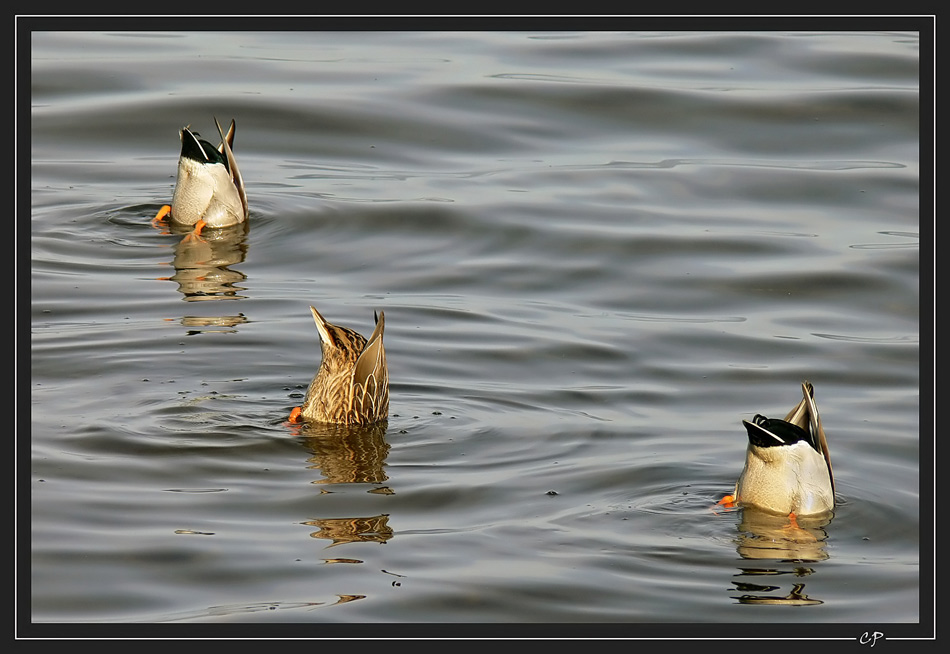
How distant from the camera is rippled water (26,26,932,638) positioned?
614 cm

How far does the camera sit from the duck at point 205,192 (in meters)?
12.1

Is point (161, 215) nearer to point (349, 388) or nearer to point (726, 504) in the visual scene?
point (349, 388)

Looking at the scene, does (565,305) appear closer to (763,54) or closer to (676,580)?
(676,580)

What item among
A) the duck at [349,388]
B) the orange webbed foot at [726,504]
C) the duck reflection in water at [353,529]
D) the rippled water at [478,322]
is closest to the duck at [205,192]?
the rippled water at [478,322]

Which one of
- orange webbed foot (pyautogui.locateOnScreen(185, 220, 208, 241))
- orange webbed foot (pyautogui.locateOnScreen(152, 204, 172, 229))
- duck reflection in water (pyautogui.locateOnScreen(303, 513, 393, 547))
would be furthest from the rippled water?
orange webbed foot (pyautogui.locateOnScreen(185, 220, 208, 241))

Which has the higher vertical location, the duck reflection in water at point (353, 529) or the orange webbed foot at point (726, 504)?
the orange webbed foot at point (726, 504)

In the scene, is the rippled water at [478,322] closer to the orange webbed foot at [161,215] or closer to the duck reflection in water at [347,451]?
the duck reflection in water at [347,451]

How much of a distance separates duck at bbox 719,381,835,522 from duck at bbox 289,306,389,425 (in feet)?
7.35

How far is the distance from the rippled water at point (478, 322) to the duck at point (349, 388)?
0.14 m

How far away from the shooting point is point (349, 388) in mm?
8109

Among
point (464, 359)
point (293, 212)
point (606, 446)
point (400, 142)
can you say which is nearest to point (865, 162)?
point (400, 142)

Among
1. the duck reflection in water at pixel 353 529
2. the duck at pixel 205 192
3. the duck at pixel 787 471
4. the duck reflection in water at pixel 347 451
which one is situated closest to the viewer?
the duck reflection in water at pixel 353 529

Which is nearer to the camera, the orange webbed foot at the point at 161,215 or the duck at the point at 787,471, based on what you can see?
the duck at the point at 787,471

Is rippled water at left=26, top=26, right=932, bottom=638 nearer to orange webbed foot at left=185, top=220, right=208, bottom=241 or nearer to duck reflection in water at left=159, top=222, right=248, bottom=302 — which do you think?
duck reflection in water at left=159, top=222, right=248, bottom=302
